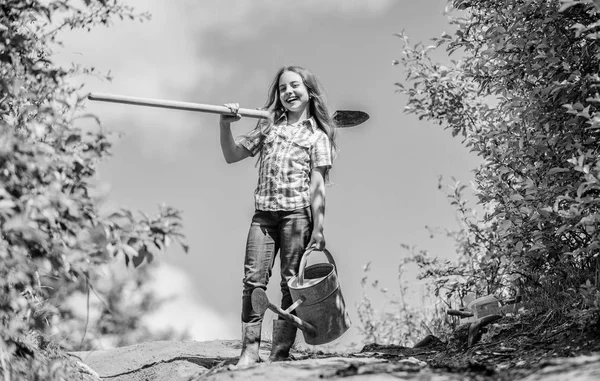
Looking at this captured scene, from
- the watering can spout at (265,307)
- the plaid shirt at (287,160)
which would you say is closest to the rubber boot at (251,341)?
the watering can spout at (265,307)

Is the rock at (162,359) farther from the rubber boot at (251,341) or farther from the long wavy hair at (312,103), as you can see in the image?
the long wavy hair at (312,103)

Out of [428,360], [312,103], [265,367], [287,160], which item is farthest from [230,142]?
[428,360]

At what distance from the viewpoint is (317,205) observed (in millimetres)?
4648

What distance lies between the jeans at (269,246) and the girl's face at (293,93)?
29.7 inches

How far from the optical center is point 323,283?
455 centimetres

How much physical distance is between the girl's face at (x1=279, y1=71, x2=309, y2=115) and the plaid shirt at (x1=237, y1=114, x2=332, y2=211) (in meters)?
0.12

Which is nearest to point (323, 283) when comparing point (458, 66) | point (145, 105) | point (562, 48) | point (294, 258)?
point (294, 258)

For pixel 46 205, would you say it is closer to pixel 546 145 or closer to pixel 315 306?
pixel 315 306

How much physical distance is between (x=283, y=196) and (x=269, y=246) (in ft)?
1.10

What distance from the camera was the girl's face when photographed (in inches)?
194

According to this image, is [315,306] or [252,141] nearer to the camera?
[315,306]

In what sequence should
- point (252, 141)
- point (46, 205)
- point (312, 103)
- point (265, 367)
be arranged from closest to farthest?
1. point (46, 205)
2. point (265, 367)
3. point (252, 141)
4. point (312, 103)

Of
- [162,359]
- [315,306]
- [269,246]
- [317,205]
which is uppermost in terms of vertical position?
[317,205]

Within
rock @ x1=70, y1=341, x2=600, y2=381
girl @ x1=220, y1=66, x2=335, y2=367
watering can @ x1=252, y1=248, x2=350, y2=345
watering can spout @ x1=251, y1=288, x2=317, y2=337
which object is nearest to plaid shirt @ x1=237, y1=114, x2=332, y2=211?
girl @ x1=220, y1=66, x2=335, y2=367
